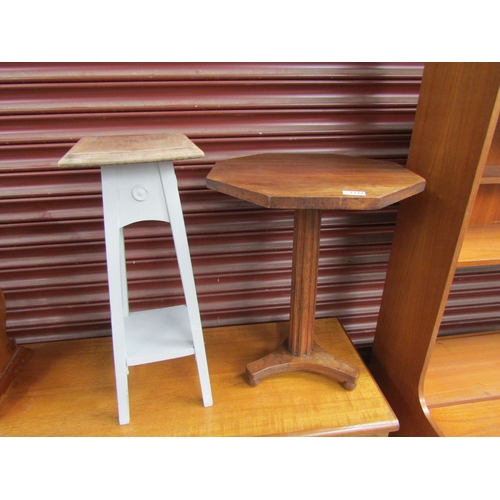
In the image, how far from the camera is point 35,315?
174cm

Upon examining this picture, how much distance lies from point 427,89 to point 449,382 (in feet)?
3.99

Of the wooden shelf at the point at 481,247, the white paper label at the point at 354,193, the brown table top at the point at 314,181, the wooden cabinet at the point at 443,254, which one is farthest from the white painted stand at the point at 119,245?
the wooden shelf at the point at 481,247

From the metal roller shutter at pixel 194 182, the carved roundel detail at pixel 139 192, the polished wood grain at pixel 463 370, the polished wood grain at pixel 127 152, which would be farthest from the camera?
the polished wood grain at pixel 463 370

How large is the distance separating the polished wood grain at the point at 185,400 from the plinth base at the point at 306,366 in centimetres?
4

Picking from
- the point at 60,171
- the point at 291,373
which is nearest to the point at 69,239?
the point at 60,171

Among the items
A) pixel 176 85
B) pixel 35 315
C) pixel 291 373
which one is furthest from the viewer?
pixel 35 315

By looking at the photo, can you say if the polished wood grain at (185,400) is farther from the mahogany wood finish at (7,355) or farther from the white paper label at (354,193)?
the white paper label at (354,193)

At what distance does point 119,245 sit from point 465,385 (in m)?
1.54

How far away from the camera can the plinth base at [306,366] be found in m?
1.47

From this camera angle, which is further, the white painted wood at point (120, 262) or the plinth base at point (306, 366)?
the plinth base at point (306, 366)

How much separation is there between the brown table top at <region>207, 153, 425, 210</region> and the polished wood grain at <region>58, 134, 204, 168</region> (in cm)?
14

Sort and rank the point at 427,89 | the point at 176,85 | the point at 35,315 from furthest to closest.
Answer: the point at 35,315 → the point at 176,85 → the point at 427,89

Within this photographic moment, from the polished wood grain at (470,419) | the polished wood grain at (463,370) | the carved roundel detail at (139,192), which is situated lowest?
the polished wood grain at (470,419)

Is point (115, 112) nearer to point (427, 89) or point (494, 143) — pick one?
point (427, 89)
